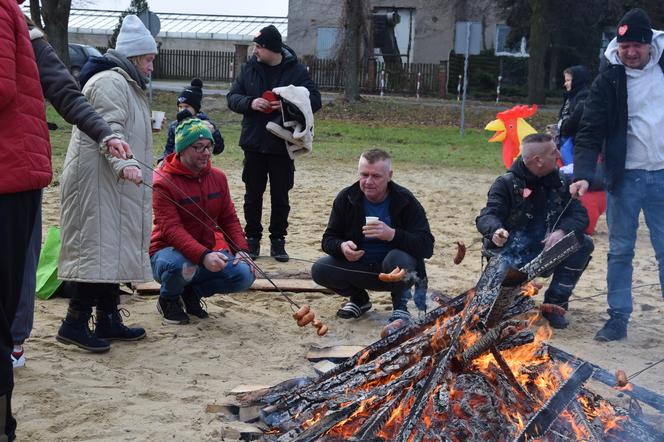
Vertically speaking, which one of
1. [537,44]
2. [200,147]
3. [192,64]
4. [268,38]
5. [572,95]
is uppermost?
[537,44]

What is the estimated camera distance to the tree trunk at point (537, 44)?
2838 centimetres

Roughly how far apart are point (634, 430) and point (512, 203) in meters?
2.55

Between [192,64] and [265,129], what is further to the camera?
[192,64]

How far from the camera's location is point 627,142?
19.1 feet

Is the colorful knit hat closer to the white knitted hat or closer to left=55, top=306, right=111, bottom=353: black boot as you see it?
the white knitted hat

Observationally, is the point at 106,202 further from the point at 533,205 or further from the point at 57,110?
the point at 533,205

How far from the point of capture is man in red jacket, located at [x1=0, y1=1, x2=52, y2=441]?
349cm

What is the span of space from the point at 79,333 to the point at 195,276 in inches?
40.8

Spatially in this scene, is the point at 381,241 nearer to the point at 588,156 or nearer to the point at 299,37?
the point at 588,156

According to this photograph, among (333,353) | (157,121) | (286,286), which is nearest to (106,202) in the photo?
(333,353)

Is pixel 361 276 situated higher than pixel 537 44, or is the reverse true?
pixel 537 44

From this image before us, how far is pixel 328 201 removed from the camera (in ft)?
35.2

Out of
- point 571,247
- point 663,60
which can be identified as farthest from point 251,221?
point 571,247

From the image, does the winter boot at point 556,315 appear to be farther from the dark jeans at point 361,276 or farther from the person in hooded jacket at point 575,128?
the person in hooded jacket at point 575,128
